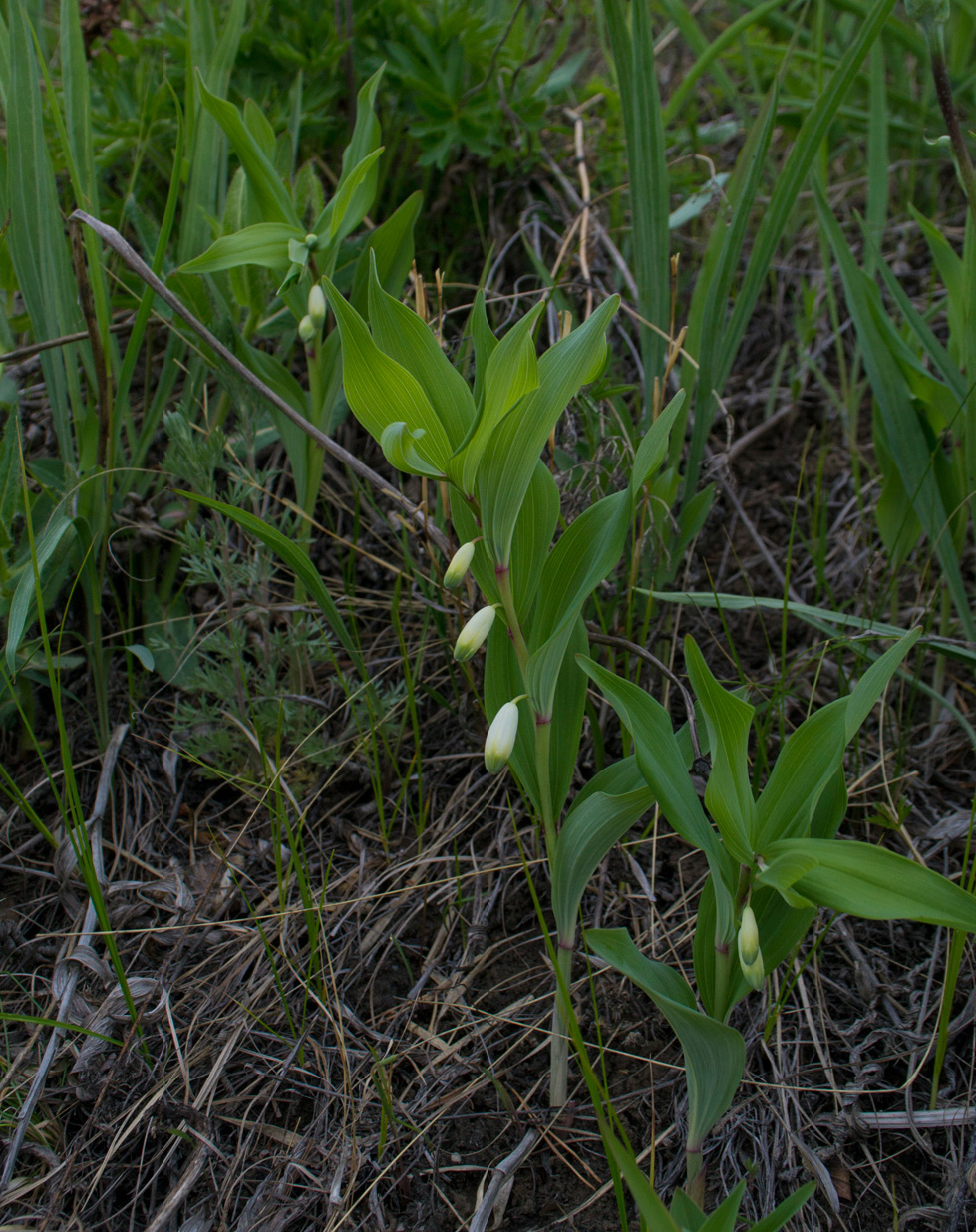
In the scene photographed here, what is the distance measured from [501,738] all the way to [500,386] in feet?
1.15

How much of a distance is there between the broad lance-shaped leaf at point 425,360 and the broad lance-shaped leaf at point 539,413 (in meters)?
0.08

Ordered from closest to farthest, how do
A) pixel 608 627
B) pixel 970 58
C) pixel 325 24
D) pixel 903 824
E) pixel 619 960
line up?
pixel 619 960 < pixel 903 824 < pixel 608 627 < pixel 325 24 < pixel 970 58

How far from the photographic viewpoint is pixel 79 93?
5.09 feet

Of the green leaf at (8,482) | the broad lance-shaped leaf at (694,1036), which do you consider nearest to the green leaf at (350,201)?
the green leaf at (8,482)

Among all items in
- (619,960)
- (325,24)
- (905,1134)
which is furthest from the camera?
(325,24)

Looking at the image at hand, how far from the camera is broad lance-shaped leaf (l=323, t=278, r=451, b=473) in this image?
33.0 inches

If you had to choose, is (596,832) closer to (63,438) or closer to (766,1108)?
(766,1108)

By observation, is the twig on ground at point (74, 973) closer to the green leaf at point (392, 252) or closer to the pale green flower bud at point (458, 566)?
the pale green flower bud at point (458, 566)

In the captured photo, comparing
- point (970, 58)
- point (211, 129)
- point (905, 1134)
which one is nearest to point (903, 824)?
point (905, 1134)

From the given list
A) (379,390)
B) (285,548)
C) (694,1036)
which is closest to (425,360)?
(379,390)

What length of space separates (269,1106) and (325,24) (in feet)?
6.76

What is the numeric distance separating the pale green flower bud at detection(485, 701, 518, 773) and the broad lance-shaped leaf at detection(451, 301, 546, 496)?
0.26 meters

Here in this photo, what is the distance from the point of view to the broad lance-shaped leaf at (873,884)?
0.70 meters

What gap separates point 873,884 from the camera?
73 cm
